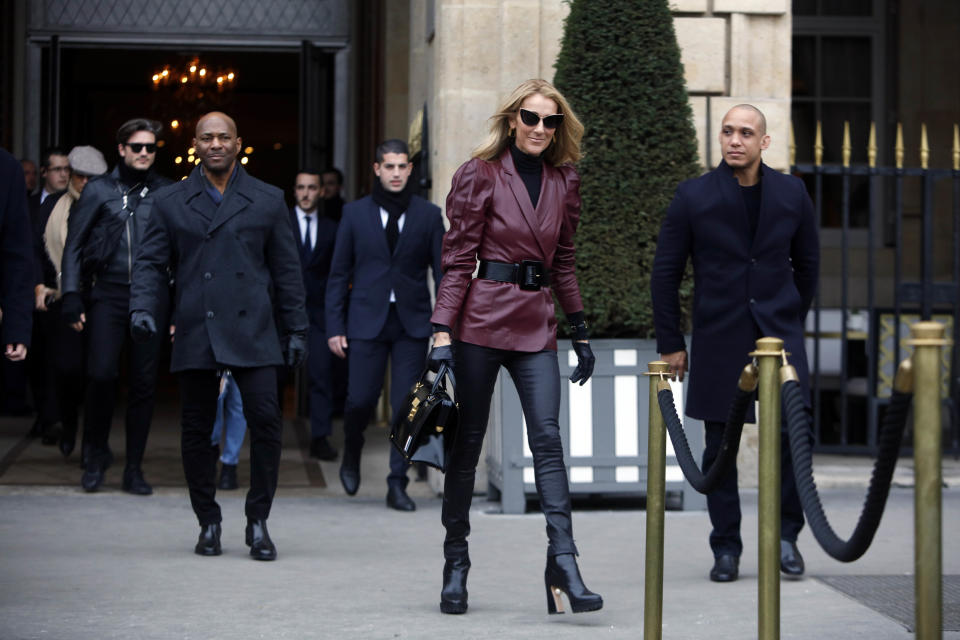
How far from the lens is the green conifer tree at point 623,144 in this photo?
7.35m

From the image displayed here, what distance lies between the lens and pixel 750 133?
227 inches

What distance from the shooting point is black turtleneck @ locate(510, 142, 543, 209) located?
533 cm

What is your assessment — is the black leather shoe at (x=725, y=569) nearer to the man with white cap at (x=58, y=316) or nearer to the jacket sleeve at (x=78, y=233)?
the jacket sleeve at (x=78, y=233)

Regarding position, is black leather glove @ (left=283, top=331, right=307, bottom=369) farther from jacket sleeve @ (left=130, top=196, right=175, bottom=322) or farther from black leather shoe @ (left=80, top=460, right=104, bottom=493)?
black leather shoe @ (left=80, top=460, right=104, bottom=493)

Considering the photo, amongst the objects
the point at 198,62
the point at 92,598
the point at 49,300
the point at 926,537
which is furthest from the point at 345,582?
the point at 198,62

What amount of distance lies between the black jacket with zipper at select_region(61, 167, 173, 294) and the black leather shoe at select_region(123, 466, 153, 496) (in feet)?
3.15

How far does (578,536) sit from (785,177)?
1.91 m

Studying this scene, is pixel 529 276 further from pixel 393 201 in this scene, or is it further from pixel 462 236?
→ pixel 393 201

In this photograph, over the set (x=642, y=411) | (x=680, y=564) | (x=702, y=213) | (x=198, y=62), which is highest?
(x=198, y=62)

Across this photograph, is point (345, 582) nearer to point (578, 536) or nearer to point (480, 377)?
point (480, 377)

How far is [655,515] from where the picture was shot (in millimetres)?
4352

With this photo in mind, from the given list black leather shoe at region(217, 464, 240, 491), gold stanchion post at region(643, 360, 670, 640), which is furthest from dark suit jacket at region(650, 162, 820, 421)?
black leather shoe at region(217, 464, 240, 491)

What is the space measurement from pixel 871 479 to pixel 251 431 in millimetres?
3464

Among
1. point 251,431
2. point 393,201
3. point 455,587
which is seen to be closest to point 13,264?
point 251,431
